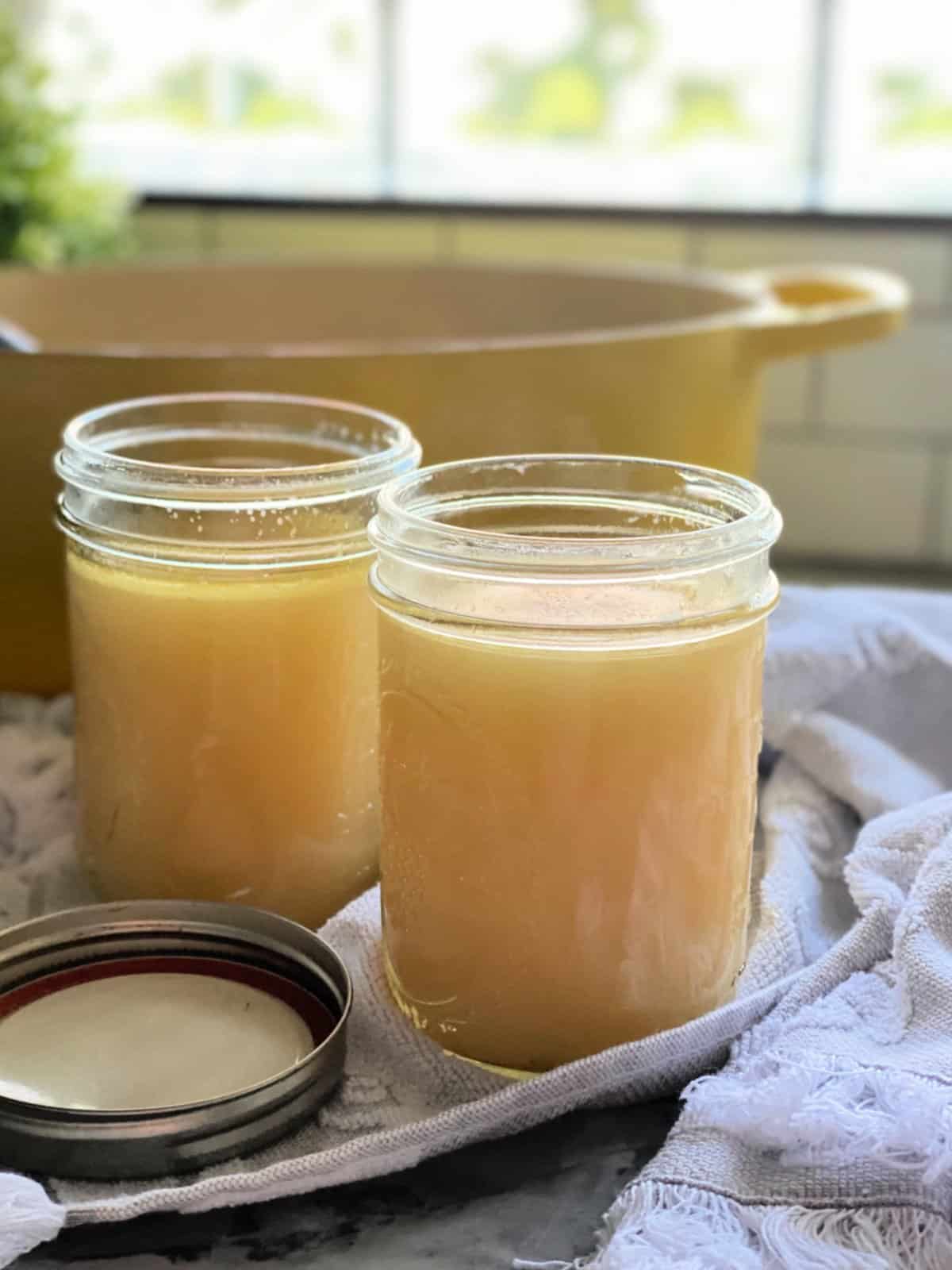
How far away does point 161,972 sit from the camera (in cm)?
49

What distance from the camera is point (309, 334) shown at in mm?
1017

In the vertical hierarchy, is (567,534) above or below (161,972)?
above

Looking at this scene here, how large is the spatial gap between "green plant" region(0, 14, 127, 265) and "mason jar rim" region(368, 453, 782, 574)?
961 mm

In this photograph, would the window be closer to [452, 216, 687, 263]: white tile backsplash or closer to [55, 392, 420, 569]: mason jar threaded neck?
[452, 216, 687, 263]: white tile backsplash

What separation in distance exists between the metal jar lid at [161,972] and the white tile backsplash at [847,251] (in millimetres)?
1215

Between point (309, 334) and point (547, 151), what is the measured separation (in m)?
0.80

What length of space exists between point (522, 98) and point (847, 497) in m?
0.58

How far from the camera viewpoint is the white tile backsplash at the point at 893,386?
5.05 ft

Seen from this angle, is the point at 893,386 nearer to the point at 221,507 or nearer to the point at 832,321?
the point at 832,321

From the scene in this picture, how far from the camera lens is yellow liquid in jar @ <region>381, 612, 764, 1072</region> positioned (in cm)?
43

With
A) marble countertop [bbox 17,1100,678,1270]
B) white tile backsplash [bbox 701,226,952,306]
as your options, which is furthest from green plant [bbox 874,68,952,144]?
marble countertop [bbox 17,1100,678,1270]

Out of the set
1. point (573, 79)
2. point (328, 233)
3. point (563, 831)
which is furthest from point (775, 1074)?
point (573, 79)

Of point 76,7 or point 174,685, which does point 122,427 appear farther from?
point 76,7

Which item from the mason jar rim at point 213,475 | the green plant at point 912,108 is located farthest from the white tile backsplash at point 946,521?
the mason jar rim at point 213,475
